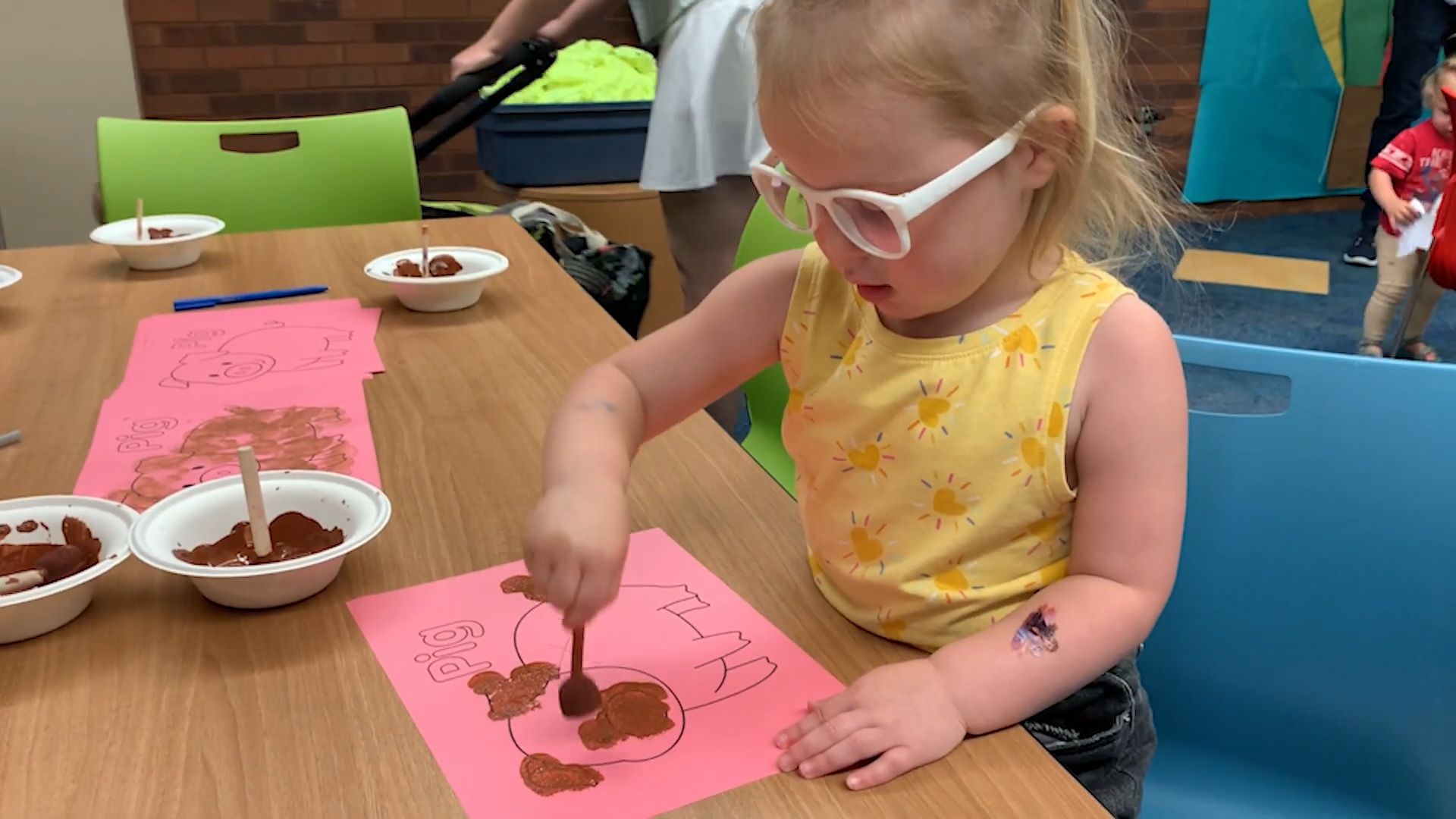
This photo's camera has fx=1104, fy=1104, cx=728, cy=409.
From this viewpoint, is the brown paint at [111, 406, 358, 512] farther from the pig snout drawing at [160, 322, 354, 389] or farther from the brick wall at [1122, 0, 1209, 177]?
the brick wall at [1122, 0, 1209, 177]

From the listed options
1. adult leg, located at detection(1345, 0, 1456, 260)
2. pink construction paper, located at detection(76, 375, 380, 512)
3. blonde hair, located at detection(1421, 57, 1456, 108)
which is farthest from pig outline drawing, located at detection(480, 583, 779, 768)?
adult leg, located at detection(1345, 0, 1456, 260)

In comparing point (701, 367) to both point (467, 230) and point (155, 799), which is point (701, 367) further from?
point (467, 230)

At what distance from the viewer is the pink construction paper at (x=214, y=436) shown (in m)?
0.85

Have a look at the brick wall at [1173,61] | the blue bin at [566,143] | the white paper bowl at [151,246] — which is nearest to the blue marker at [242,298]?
the white paper bowl at [151,246]

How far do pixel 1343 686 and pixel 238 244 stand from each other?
1371 millimetres

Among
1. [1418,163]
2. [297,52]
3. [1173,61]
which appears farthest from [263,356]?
[1173,61]

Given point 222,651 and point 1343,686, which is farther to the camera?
point 1343,686

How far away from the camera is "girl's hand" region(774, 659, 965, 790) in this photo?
558 millimetres

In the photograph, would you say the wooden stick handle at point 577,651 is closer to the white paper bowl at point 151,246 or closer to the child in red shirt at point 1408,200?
the white paper bowl at point 151,246

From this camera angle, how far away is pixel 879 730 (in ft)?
1.85

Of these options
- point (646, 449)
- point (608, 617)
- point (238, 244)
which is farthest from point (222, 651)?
point (238, 244)

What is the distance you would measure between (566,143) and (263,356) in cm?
179

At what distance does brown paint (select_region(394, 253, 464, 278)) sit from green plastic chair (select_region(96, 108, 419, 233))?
23.1 inches

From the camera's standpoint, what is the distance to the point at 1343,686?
2.92 feet
